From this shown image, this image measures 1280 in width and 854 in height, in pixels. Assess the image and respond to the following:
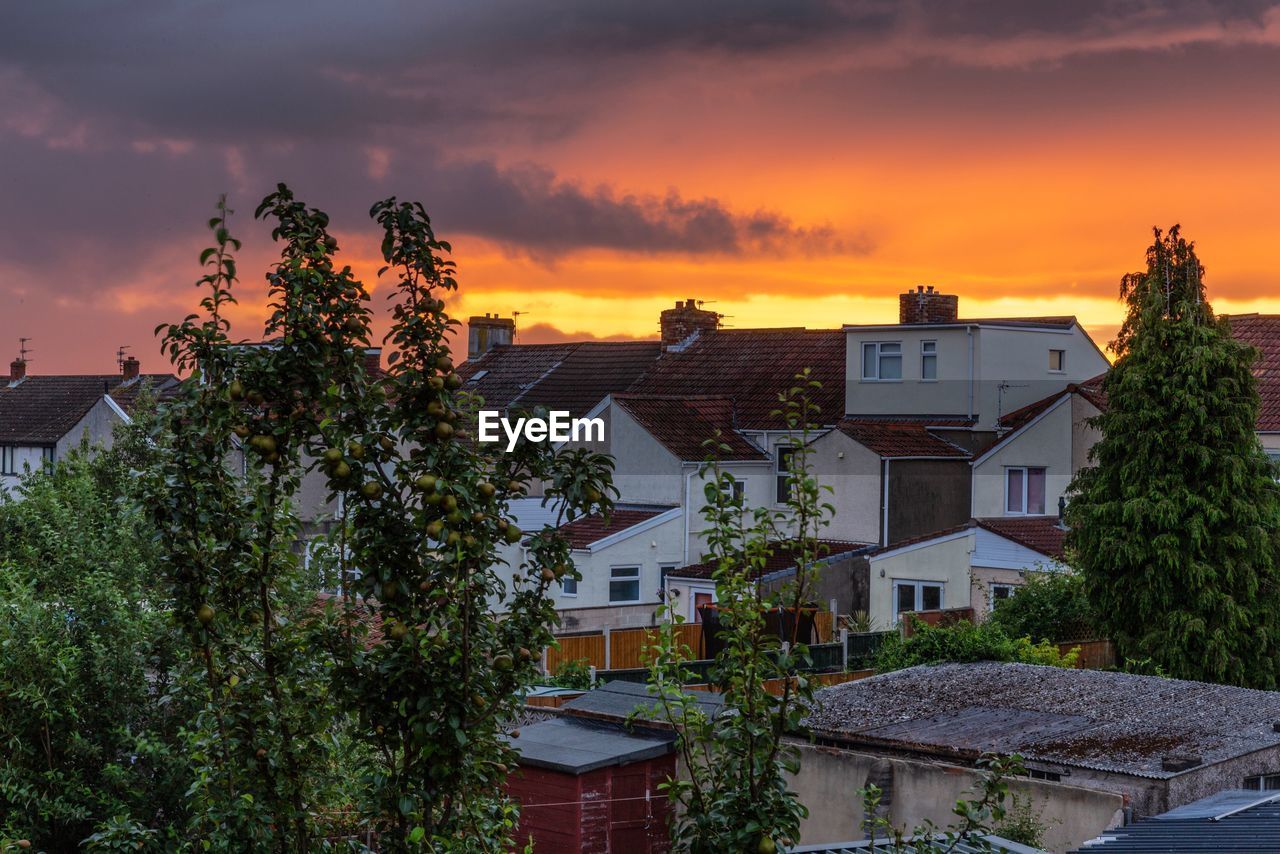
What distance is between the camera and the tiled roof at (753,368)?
43.3 meters

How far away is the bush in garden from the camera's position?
6.55m

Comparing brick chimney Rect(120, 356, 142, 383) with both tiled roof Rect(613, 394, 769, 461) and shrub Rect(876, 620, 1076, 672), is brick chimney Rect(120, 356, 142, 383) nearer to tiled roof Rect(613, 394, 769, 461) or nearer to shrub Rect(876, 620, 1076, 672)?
tiled roof Rect(613, 394, 769, 461)

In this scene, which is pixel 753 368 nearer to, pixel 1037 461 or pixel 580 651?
pixel 1037 461

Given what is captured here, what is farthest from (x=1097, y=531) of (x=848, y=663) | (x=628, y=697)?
(x=628, y=697)

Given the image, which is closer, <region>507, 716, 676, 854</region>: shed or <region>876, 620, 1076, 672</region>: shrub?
<region>507, 716, 676, 854</region>: shed

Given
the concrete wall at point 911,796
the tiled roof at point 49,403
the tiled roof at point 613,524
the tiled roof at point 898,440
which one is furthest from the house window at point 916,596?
the tiled roof at point 49,403

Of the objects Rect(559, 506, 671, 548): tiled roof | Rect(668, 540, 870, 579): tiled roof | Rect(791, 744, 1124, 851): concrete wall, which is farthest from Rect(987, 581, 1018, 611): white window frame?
Rect(791, 744, 1124, 851): concrete wall

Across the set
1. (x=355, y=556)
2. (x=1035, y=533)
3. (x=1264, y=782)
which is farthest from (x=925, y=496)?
(x=355, y=556)

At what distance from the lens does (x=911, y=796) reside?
53.3 ft

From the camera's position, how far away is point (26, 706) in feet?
45.7

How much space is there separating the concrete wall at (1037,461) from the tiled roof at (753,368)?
20.3 ft

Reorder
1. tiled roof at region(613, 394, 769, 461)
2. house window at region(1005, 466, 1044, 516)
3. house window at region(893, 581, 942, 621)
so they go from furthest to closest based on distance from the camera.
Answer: tiled roof at region(613, 394, 769, 461)
house window at region(1005, 466, 1044, 516)
house window at region(893, 581, 942, 621)

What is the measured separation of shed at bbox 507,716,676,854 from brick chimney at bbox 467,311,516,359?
40107mm

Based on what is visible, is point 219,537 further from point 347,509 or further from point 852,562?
point 852,562
